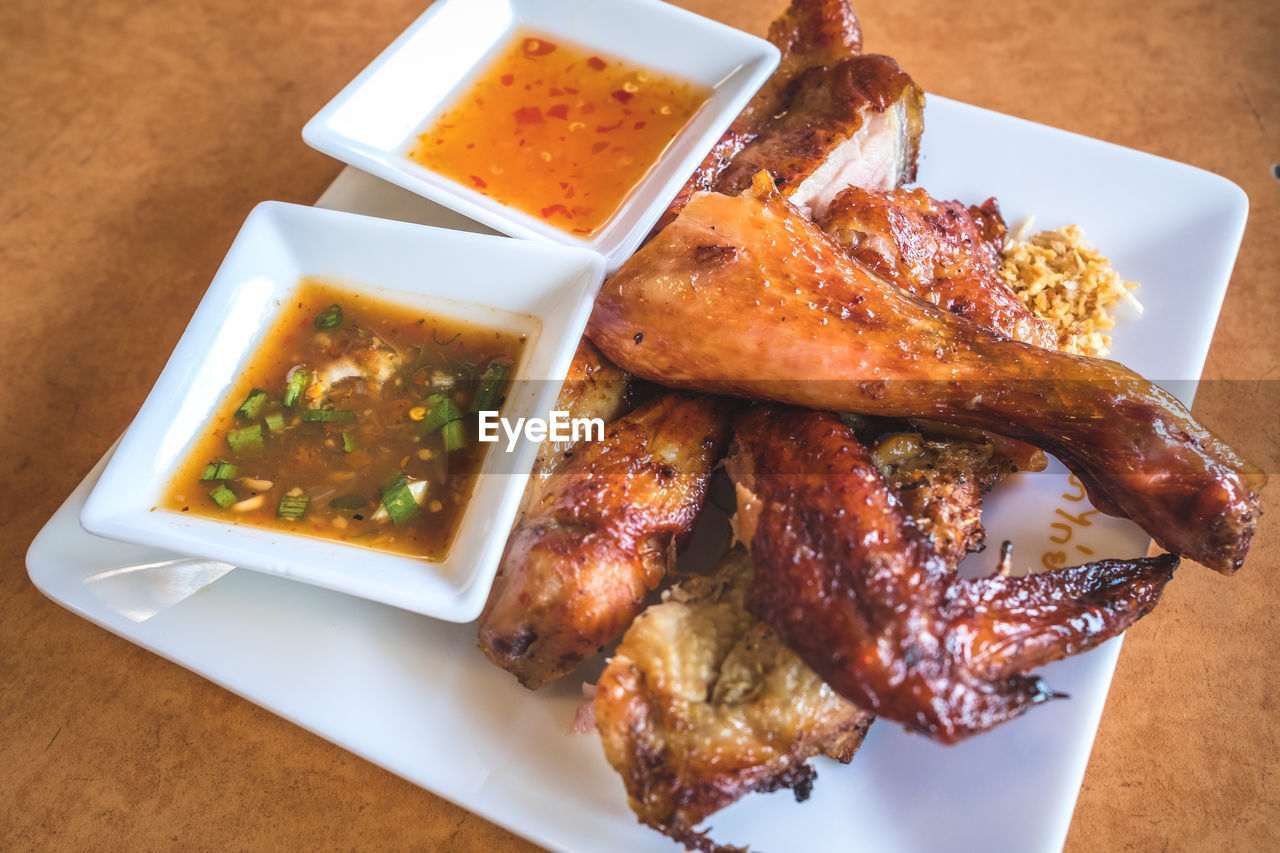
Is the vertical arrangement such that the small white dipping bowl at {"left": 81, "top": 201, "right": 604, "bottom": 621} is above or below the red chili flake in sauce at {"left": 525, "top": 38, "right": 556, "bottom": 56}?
below

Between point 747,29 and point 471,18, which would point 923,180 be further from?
point 471,18

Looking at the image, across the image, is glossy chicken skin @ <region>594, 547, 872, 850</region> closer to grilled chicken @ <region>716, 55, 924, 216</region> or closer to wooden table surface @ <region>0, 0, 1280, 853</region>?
wooden table surface @ <region>0, 0, 1280, 853</region>

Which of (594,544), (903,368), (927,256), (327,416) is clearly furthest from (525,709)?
(927,256)

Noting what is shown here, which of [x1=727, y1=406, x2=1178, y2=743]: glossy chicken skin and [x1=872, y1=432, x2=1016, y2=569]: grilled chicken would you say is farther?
[x1=872, y1=432, x2=1016, y2=569]: grilled chicken

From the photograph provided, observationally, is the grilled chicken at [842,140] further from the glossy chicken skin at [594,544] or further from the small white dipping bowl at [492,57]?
the glossy chicken skin at [594,544]

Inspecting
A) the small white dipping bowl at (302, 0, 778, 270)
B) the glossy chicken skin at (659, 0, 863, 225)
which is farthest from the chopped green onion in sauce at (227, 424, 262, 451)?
the glossy chicken skin at (659, 0, 863, 225)

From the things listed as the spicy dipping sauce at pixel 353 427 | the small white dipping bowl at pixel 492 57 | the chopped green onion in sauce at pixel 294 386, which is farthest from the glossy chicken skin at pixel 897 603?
the chopped green onion in sauce at pixel 294 386
